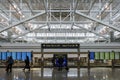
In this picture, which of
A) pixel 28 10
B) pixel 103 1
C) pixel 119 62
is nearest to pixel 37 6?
pixel 28 10

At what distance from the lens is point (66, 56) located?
134 ft

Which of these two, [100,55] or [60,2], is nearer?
[60,2]

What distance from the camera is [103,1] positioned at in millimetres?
36031

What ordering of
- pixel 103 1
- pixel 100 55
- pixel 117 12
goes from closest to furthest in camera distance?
pixel 103 1, pixel 117 12, pixel 100 55

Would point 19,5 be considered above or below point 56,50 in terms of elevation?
above

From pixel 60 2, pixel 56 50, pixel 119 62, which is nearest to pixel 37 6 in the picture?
pixel 60 2

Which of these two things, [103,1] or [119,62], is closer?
[103,1]

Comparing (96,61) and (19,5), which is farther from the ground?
(19,5)

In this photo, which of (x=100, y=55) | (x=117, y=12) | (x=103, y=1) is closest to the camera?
(x=103, y=1)

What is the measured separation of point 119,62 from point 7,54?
55.2 feet

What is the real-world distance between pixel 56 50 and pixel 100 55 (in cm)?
699

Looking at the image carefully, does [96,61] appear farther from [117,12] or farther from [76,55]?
[117,12]

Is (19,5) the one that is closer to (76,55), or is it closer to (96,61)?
(76,55)

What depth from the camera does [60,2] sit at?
38.2 meters
